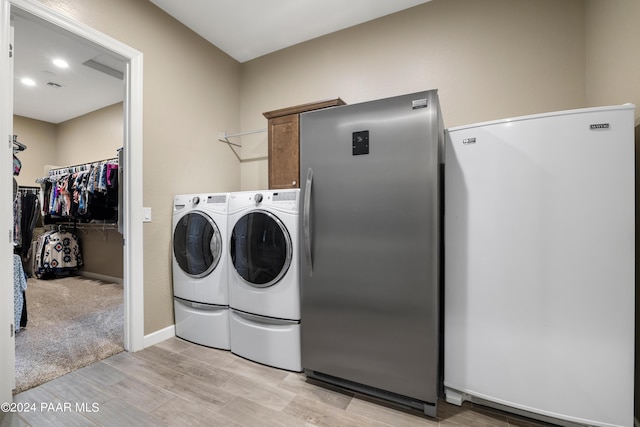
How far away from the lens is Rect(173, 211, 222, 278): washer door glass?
84.5 inches

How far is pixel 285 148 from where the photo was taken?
7.84 ft

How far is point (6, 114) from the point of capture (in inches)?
57.4

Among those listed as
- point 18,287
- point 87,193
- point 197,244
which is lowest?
point 18,287

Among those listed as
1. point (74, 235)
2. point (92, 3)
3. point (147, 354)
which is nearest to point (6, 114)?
point (92, 3)

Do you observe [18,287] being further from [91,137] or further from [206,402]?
[91,137]

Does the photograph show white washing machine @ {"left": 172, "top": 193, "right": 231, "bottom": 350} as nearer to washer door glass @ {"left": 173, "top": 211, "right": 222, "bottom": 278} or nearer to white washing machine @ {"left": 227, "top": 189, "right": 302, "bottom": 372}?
washer door glass @ {"left": 173, "top": 211, "right": 222, "bottom": 278}

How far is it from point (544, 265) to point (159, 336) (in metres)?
2.77

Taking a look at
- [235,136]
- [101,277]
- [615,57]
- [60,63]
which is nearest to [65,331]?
[101,277]

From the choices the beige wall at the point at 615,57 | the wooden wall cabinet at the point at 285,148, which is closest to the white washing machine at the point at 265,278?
the wooden wall cabinet at the point at 285,148

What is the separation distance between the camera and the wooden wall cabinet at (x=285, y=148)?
2.33 meters

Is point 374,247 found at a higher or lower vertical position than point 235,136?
lower

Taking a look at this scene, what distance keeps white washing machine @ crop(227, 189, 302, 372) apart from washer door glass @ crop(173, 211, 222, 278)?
7.2 inches

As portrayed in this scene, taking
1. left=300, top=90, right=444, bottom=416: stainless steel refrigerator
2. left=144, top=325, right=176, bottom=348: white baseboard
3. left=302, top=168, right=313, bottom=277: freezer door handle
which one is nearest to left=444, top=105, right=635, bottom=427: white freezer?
left=300, top=90, right=444, bottom=416: stainless steel refrigerator

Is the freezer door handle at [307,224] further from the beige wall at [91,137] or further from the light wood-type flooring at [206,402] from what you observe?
the beige wall at [91,137]
